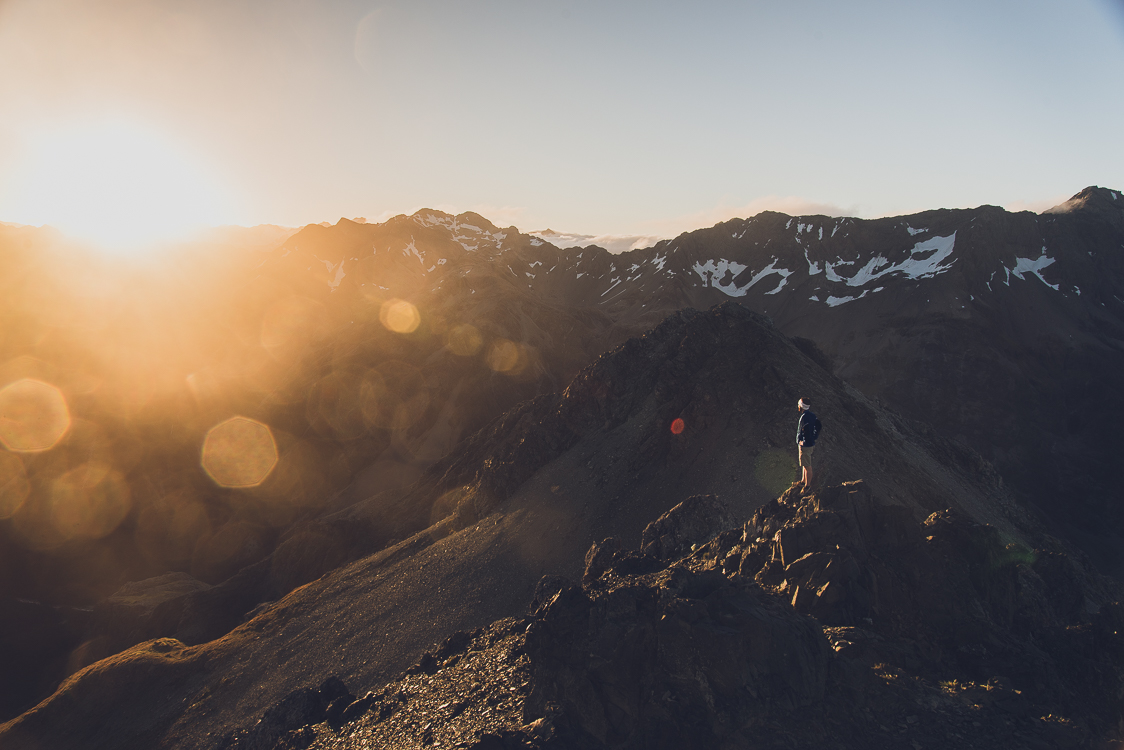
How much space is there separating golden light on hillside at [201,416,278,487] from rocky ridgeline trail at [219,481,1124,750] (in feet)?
272

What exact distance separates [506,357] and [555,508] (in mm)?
69269

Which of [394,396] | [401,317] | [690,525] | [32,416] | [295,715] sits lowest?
[295,715]

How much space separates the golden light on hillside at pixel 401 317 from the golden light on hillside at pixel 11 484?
2532 inches

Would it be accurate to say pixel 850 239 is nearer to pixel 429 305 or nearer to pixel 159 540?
pixel 429 305

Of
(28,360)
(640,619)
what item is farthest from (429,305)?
(640,619)

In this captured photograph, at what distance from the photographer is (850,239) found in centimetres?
16350

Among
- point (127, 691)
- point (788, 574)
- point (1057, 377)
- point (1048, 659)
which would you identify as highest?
point (788, 574)

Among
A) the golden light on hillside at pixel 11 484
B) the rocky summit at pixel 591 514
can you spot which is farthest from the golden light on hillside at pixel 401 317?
the golden light on hillside at pixel 11 484

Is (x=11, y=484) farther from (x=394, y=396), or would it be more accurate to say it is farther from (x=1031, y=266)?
(x=1031, y=266)

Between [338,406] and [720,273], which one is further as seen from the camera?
[720,273]

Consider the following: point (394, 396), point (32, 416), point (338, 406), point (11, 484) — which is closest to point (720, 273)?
point (394, 396)

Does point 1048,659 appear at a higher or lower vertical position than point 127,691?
higher

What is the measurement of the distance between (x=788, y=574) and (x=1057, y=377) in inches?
5001

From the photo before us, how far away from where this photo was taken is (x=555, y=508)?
42.7 m
